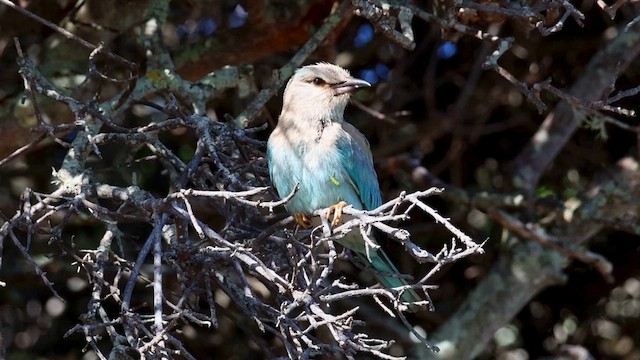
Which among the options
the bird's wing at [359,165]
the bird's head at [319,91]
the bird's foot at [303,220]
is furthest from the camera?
the bird's head at [319,91]

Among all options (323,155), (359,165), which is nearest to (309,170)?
(323,155)

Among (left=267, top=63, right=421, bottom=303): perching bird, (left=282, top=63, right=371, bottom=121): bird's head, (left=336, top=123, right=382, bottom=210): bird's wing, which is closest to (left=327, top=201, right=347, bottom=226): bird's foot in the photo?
(left=267, top=63, right=421, bottom=303): perching bird

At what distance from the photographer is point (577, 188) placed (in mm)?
5773

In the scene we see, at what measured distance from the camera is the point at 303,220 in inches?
152

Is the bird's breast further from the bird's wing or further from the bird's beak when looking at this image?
the bird's beak

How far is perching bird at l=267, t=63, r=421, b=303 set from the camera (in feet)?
12.7

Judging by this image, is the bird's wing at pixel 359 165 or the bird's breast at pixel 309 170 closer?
the bird's breast at pixel 309 170

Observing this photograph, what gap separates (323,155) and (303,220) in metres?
0.26

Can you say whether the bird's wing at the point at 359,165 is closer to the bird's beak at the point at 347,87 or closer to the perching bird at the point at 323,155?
the perching bird at the point at 323,155

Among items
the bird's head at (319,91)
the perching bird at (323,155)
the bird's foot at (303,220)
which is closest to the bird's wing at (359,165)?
the perching bird at (323,155)

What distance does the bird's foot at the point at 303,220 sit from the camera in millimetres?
3822

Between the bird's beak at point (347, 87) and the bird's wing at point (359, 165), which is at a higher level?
the bird's beak at point (347, 87)

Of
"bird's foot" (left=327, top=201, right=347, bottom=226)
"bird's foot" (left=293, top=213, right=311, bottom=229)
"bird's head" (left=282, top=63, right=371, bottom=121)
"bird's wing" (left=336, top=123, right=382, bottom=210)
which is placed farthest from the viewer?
"bird's head" (left=282, top=63, right=371, bottom=121)

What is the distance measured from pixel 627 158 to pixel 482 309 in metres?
0.99
